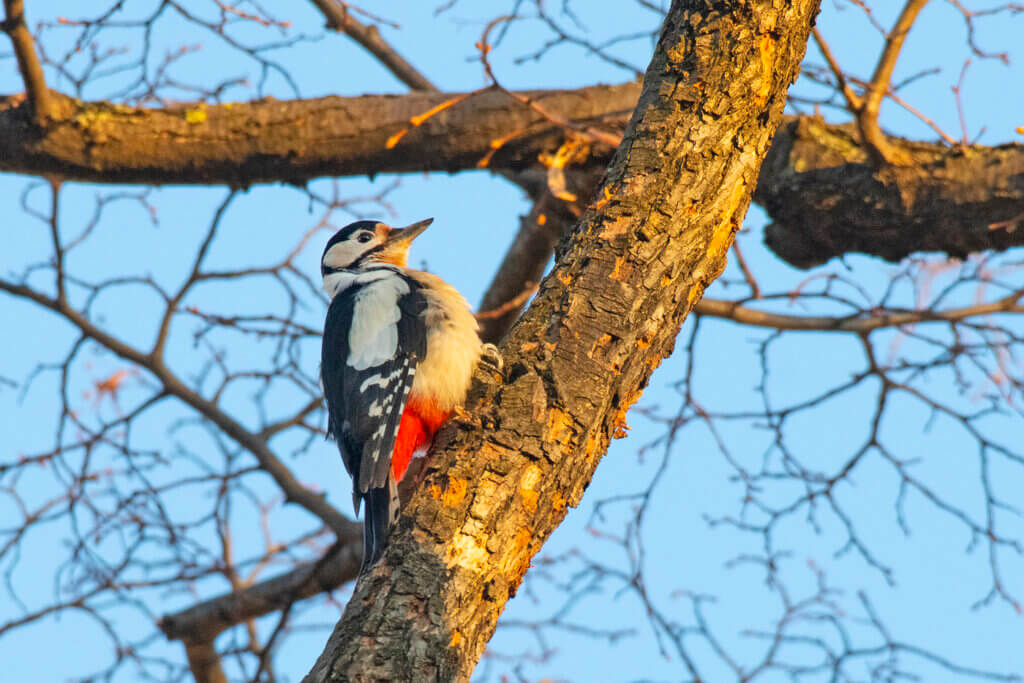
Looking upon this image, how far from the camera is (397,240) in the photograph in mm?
4383

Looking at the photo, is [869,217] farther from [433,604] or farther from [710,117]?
[433,604]

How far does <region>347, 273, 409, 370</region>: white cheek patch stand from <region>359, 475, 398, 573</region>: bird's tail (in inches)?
25.3

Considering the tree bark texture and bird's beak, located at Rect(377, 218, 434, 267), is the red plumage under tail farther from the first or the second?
the tree bark texture

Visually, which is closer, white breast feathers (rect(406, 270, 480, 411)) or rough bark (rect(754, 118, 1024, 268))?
white breast feathers (rect(406, 270, 480, 411))

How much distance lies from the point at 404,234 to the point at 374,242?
0.15m

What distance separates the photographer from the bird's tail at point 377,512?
264cm

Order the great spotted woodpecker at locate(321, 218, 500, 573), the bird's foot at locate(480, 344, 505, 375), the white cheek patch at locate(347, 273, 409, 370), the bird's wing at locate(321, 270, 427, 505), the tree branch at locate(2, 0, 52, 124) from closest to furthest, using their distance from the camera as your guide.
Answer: the bird's foot at locate(480, 344, 505, 375), the great spotted woodpecker at locate(321, 218, 500, 573), the bird's wing at locate(321, 270, 427, 505), the white cheek patch at locate(347, 273, 409, 370), the tree branch at locate(2, 0, 52, 124)

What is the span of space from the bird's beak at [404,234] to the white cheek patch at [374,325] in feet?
2.40

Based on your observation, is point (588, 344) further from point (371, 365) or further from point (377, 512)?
point (371, 365)

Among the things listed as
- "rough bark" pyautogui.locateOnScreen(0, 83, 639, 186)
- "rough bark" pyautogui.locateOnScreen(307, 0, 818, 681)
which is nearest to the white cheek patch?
"rough bark" pyautogui.locateOnScreen(307, 0, 818, 681)

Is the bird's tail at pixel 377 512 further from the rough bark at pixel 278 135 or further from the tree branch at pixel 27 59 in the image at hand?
the tree branch at pixel 27 59

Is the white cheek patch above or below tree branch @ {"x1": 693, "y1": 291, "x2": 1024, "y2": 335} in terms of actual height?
below

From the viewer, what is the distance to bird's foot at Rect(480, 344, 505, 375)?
2561 mm

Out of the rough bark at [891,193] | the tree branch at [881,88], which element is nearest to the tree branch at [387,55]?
the rough bark at [891,193]
